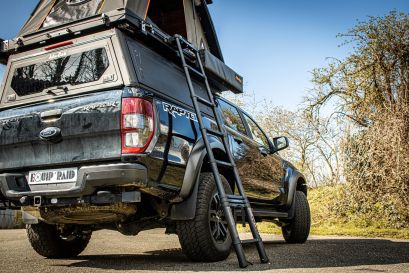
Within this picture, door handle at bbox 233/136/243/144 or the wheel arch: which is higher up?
door handle at bbox 233/136/243/144

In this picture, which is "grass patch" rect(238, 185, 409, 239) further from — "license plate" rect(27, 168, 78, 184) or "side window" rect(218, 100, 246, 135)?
"license plate" rect(27, 168, 78, 184)

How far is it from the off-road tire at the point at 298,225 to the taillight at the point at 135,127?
4.04 meters

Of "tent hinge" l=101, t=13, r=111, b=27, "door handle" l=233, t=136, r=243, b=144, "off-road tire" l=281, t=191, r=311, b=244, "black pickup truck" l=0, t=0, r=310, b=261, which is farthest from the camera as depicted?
"off-road tire" l=281, t=191, r=311, b=244

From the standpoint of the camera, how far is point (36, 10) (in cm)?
496

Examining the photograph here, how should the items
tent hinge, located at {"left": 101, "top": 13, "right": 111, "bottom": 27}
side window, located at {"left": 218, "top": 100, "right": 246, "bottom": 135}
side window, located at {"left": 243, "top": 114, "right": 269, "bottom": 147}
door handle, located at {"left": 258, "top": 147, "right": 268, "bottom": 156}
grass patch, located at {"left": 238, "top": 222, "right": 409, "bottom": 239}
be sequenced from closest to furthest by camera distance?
1. tent hinge, located at {"left": 101, "top": 13, "right": 111, "bottom": 27}
2. side window, located at {"left": 218, "top": 100, "right": 246, "bottom": 135}
3. door handle, located at {"left": 258, "top": 147, "right": 268, "bottom": 156}
4. side window, located at {"left": 243, "top": 114, "right": 269, "bottom": 147}
5. grass patch, located at {"left": 238, "top": 222, "right": 409, "bottom": 239}

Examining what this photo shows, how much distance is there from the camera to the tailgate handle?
138 inches

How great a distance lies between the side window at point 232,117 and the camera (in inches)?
207

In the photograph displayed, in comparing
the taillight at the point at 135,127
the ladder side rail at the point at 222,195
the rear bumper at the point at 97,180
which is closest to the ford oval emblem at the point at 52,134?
the rear bumper at the point at 97,180

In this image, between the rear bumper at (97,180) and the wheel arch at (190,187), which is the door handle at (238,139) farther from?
the rear bumper at (97,180)

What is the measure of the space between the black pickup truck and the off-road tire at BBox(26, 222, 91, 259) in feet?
0.04

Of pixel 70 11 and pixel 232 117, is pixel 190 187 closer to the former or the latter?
pixel 232 117

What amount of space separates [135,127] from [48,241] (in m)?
2.04

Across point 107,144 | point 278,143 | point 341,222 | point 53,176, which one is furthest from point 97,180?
point 341,222

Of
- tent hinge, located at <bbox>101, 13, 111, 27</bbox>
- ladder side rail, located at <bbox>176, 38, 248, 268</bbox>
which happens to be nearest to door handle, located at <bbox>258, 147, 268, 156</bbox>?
ladder side rail, located at <bbox>176, 38, 248, 268</bbox>
